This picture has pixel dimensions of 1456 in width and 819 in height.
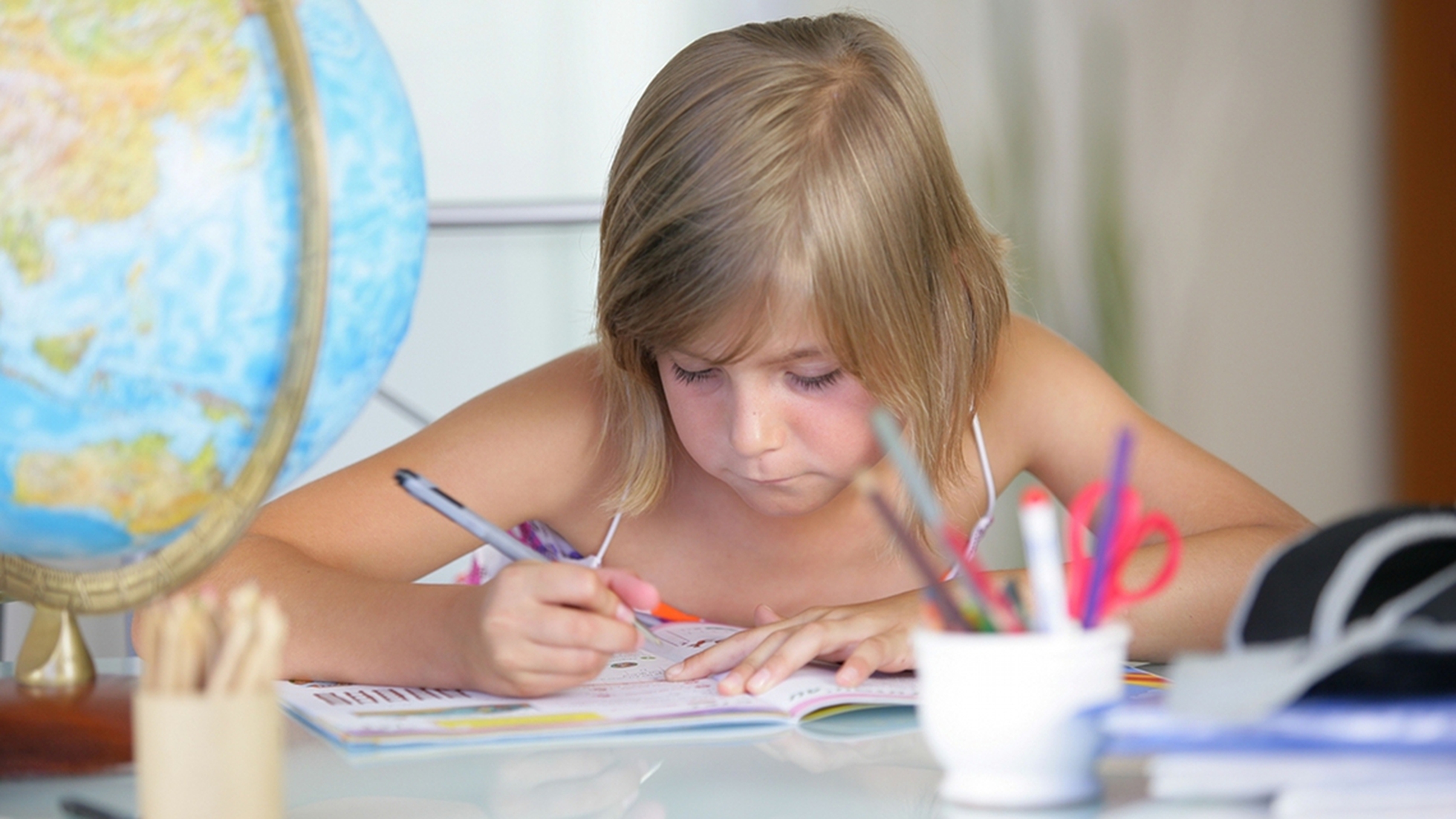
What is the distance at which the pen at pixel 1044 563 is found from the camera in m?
0.46

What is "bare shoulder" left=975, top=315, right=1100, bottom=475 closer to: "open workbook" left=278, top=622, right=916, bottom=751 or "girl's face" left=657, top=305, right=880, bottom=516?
"girl's face" left=657, top=305, right=880, bottom=516

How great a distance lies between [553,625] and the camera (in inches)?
28.3

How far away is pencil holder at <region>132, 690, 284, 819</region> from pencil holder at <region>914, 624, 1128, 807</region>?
0.78ft

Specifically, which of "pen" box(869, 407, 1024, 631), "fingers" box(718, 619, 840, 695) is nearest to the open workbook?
"fingers" box(718, 619, 840, 695)

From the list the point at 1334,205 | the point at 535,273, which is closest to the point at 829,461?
the point at 535,273

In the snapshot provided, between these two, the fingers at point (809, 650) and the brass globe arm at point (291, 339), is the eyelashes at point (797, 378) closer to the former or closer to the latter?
the fingers at point (809, 650)

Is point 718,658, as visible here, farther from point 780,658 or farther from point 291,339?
point 291,339

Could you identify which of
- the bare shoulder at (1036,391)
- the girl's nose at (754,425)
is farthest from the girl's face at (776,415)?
the bare shoulder at (1036,391)

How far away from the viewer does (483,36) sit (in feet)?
7.13

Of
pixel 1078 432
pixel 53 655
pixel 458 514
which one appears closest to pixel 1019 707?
pixel 458 514

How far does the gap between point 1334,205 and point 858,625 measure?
2.20m

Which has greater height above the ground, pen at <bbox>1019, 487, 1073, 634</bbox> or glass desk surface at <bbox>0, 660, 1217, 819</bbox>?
pen at <bbox>1019, 487, 1073, 634</bbox>

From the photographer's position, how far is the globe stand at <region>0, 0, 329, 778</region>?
55 cm

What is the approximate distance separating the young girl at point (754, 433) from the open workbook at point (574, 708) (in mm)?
16
